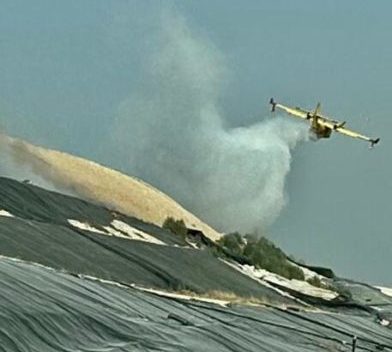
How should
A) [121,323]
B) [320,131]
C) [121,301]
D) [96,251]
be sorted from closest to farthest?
[121,323] → [121,301] → [96,251] → [320,131]

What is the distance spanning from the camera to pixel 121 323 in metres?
15.1

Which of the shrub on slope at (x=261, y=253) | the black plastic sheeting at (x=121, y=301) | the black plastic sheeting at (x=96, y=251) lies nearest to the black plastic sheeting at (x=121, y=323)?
the black plastic sheeting at (x=121, y=301)

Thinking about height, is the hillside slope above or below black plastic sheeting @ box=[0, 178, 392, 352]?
above

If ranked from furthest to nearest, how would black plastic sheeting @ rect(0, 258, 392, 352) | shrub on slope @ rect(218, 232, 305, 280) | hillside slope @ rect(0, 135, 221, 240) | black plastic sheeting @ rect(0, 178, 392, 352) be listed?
hillside slope @ rect(0, 135, 221, 240), shrub on slope @ rect(218, 232, 305, 280), black plastic sheeting @ rect(0, 178, 392, 352), black plastic sheeting @ rect(0, 258, 392, 352)

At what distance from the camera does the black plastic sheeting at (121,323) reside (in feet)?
43.3

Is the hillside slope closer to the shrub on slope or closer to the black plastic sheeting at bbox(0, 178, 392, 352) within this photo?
the shrub on slope

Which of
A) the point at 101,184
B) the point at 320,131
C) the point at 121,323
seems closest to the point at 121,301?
the point at 121,323

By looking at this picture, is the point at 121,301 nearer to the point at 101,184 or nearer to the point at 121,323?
the point at 121,323

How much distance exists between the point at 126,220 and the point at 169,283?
408 inches

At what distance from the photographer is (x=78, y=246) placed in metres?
23.7

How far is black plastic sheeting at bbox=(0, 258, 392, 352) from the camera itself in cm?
1319

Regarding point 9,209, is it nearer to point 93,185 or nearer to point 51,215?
point 51,215

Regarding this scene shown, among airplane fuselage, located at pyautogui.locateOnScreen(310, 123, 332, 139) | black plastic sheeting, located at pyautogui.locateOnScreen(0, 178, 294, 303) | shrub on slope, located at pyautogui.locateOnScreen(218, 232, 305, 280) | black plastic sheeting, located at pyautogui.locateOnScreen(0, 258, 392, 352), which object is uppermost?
airplane fuselage, located at pyautogui.locateOnScreen(310, 123, 332, 139)

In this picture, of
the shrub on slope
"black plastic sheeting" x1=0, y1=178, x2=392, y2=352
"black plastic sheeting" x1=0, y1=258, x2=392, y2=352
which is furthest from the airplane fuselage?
"black plastic sheeting" x1=0, y1=258, x2=392, y2=352
